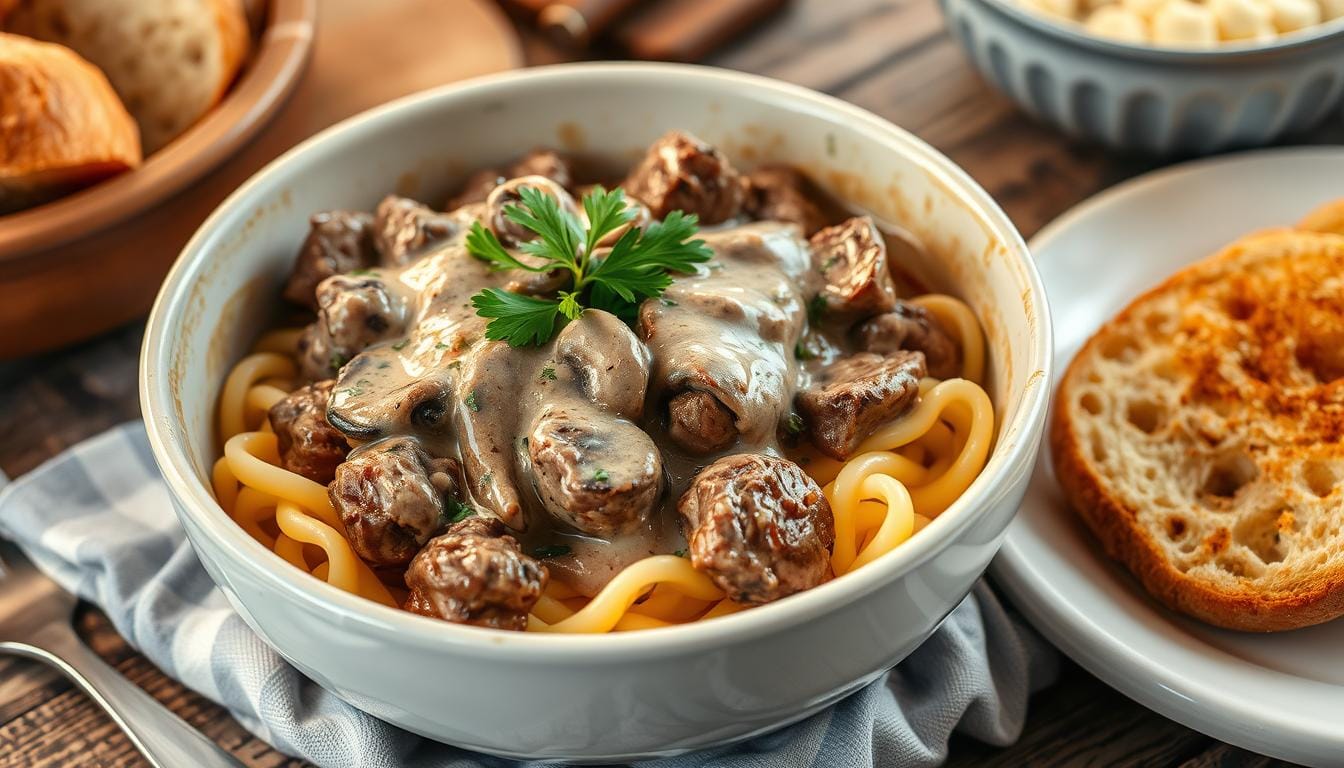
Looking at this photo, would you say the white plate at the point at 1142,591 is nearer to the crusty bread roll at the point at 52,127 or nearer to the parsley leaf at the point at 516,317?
the parsley leaf at the point at 516,317

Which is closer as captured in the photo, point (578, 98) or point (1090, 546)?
point (1090, 546)

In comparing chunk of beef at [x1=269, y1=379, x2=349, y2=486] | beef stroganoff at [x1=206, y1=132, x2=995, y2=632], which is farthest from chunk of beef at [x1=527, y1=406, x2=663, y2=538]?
chunk of beef at [x1=269, y1=379, x2=349, y2=486]

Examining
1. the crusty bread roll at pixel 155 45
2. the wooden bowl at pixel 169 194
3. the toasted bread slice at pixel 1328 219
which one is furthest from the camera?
the crusty bread roll at pixel 155 45

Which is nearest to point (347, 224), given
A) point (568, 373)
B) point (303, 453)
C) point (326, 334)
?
point (326, 334)

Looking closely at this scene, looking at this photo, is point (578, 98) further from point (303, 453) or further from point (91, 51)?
point (91, 51)

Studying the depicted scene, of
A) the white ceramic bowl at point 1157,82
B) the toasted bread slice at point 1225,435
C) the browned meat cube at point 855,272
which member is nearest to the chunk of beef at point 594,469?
the browned meat cube at point 855,272

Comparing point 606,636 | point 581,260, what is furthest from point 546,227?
point 606,636

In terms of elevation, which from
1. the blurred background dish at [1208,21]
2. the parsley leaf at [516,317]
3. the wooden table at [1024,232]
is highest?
the parsley leaf at [516,317]
